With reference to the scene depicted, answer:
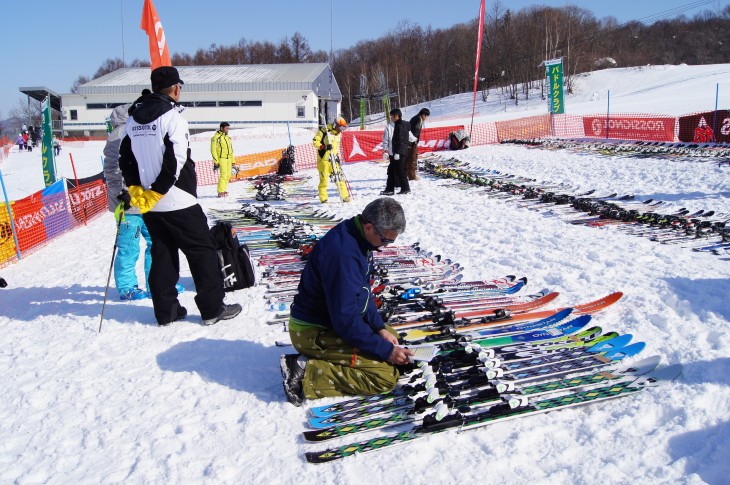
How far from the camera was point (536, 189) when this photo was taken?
34.0 ft

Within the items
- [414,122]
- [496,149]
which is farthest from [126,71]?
[414,122]

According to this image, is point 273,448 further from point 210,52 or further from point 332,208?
point 210,52

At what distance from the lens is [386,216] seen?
9.21 ft

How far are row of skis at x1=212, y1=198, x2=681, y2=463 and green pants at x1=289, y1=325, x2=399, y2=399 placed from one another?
0.08 m

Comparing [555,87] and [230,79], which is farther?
[230,79]

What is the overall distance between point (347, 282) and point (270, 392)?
0.97 meters

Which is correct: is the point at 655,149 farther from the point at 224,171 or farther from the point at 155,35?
the point at 155,35

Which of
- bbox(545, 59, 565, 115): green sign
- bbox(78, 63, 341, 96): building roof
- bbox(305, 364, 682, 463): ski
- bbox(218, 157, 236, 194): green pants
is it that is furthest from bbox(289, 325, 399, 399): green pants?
bbox(78, 63, 341, 96): building roof

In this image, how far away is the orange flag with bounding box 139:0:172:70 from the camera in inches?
277

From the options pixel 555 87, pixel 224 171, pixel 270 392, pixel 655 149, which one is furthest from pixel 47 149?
pixel 555 87

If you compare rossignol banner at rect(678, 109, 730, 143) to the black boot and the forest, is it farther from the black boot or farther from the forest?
the forest

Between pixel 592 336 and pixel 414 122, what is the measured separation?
9034 mm

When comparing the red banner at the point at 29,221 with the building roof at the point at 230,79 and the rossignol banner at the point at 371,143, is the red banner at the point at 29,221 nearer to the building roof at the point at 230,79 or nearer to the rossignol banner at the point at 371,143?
the rossignol banner at the point at 371,143

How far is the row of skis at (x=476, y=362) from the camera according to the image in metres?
2.83
